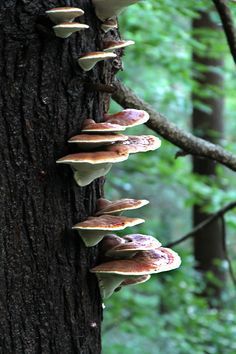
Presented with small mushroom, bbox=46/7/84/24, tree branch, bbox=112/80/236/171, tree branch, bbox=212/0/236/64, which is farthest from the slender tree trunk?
small mushroom, bbox=46/7/84/24

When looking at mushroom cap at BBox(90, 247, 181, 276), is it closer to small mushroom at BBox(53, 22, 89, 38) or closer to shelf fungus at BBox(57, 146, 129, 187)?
shelf fungus at BBox(57, 146, 129, 187)

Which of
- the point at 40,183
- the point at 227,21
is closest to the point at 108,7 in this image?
the point at 40,183

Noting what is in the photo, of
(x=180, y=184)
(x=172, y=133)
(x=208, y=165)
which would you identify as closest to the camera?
(x=172, y=133)

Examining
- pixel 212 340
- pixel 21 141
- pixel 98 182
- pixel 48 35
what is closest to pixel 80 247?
pixel 98 182

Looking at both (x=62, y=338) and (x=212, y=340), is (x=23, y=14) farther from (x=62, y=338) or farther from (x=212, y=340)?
(x=212, y=340)

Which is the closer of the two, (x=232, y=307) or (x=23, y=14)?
(x=23, y=14)

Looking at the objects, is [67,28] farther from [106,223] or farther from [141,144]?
[106,223]
